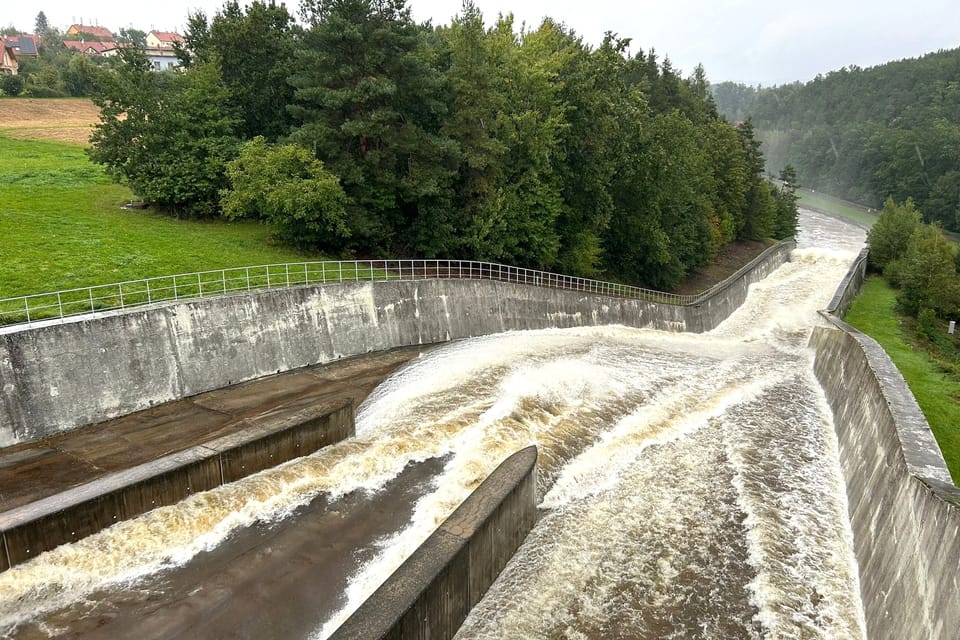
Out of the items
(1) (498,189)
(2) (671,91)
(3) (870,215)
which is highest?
(2) (671,91)

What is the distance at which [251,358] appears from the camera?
1981 cm

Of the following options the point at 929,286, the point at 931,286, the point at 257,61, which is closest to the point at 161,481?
the point at 257,61

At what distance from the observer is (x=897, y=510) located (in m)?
11.1

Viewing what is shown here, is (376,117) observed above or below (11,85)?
below

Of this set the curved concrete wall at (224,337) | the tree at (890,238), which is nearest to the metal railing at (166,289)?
the curved concrete wall at (224,337)

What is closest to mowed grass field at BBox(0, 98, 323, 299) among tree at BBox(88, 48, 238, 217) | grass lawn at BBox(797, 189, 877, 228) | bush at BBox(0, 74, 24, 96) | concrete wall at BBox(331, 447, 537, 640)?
tree at BBox(88, 48, 238, 217)

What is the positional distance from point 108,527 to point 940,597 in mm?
13345

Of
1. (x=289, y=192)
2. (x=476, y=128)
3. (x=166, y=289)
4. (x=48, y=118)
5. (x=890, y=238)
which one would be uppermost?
(x=476, y=128)

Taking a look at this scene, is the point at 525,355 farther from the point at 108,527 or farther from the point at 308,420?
the point at 108,527

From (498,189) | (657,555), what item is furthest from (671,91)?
(657,555)

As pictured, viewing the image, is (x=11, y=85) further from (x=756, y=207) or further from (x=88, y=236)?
(x=756, y=207)

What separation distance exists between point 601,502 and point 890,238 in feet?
190

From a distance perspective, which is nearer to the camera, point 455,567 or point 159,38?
point 455,567

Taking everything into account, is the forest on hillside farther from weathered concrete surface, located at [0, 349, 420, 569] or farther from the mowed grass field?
weathered concrete surface, located at [0, 349, 420, 569]
